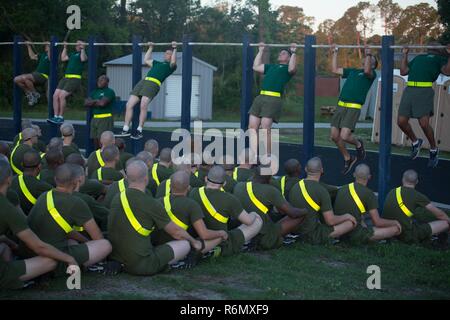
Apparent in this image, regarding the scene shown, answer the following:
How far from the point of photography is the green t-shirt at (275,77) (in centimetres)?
1223

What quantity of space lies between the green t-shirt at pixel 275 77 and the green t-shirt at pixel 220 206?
4802 millimetres

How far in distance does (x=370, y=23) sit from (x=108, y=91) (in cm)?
3736

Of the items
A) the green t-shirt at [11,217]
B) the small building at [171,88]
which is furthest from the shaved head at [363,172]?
the small building at [171,88]

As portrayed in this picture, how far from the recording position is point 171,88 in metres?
36.7

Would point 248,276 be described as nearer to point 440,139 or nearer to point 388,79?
point 388,79

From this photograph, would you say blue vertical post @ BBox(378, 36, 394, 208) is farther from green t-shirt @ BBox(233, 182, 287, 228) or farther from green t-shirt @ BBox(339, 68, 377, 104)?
green t-shirt @ BBox(233, 182, 287, 228)

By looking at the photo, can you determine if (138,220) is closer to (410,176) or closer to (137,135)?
(410,176)

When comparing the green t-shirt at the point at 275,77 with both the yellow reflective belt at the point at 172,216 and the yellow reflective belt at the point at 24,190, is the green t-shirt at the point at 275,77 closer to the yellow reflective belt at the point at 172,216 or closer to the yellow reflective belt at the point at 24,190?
the yellow reflective belt at the point at 172,216

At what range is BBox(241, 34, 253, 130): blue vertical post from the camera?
1217 cm

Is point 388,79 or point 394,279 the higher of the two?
point 388,79

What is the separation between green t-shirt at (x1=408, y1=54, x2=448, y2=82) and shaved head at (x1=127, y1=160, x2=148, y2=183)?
5519 mm

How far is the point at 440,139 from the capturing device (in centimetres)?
2212
